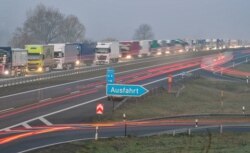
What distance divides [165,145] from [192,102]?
27.5 m

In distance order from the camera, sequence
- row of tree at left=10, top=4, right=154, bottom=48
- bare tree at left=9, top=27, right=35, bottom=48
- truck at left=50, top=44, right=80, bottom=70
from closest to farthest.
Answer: truck at left=50, top=44, right=80, bottom=70 → bare tree at left=9, top=27, right=35, bottom=48 → row of tree at left=10, top=4, right=154, bottom=48

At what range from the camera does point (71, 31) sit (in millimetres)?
195500

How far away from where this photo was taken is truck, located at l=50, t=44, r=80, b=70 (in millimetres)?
89562

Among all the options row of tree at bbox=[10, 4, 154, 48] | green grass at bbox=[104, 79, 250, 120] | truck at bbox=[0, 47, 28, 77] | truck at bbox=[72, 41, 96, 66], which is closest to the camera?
green grass at bbox=[104, 79, 250, 120]

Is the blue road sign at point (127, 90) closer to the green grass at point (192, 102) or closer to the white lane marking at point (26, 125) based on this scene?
the green grass at point (192, 102)

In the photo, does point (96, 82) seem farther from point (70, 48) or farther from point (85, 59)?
point (85, 59)

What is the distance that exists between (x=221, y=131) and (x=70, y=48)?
58586mm

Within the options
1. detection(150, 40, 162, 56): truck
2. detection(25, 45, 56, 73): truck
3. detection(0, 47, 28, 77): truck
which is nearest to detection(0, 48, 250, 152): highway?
detection(25, 45, 56, 73): truck

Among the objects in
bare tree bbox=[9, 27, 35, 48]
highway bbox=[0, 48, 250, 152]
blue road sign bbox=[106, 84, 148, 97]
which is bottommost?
highway bbox=[0, 48, 250, 152]

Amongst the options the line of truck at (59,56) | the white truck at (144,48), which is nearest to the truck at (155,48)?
the white truck at (144,48)

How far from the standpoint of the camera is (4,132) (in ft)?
119

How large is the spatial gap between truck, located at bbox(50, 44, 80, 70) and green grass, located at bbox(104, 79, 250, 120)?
82.5 feet

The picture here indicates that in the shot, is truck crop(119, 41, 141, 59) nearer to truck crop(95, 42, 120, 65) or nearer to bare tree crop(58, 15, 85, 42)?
truck crop(95, 42, 120, 65)

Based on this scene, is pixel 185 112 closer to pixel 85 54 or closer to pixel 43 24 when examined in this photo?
pixel 85 54
